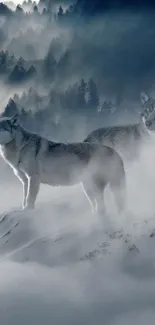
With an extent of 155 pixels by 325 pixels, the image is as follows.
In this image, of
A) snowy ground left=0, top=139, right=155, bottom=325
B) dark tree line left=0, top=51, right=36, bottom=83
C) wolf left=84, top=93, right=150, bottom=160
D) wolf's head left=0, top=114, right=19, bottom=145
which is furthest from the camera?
dark tree line left=0, top=51, right=36, bottom=83

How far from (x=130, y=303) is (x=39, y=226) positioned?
3950mm

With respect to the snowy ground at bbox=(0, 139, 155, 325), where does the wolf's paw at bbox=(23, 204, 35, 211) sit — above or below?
above

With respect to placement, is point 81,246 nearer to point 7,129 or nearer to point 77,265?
point 77,265

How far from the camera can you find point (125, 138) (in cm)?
2327

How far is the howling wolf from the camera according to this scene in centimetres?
1777

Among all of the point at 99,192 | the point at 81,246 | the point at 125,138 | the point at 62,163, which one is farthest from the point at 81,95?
the point at 81,246

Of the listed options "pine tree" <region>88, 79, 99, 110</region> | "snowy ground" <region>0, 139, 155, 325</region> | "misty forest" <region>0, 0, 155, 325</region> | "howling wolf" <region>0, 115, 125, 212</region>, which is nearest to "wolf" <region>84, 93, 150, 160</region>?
"misty forest" <region>0, 0, 155, 325</region>

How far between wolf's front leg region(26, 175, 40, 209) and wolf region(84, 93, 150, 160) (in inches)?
205

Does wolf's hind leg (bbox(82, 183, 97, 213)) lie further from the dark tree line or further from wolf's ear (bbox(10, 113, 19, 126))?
the dark tree line

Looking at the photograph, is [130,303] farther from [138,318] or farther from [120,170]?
[120,170]

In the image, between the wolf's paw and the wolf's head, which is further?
the wolf's paw

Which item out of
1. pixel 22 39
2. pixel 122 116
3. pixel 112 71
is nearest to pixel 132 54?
pixel 112 71

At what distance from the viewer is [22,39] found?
118938mm

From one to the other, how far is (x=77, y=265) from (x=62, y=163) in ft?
10.2
